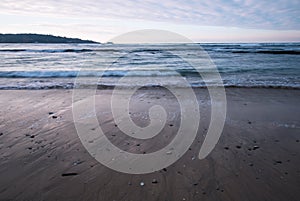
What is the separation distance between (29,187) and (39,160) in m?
0.65

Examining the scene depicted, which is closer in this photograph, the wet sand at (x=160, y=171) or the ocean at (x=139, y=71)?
the wet sand at (x=160, y=171)

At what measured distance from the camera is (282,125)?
4.58 m

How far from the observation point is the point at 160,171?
9.68 ft

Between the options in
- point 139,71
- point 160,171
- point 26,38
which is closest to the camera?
point 160,171

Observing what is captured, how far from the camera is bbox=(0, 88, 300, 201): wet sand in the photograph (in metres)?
2.53

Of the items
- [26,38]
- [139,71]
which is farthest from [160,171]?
[26,38]

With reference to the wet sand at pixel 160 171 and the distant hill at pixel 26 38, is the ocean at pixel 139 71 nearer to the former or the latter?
the wet sand at pixel 160 171

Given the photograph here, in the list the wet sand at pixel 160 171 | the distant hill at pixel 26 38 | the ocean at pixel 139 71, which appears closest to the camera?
the wet sand at pixel 160 171

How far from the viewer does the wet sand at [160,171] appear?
2.53 m

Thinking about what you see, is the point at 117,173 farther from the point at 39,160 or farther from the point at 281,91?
the point at 281,91

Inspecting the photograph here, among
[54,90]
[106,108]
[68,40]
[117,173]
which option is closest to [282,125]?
[117,173]

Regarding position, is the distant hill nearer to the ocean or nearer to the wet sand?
the ocean

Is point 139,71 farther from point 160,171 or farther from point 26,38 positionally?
point 26,38

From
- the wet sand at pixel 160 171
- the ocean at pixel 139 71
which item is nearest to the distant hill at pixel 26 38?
the ocean at pixel 139 71
